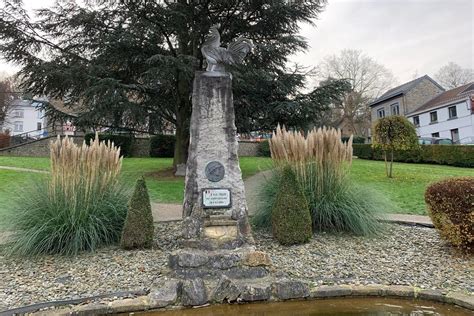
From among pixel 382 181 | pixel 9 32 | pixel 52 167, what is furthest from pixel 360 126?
pixel 52 167

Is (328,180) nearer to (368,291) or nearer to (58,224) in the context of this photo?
(368,291)

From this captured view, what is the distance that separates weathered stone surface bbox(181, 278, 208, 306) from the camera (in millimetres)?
2902

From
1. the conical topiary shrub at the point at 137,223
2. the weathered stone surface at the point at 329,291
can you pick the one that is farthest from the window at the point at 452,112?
the conical topiary shrub at the point at 137,223

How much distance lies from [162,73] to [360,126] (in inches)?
1237

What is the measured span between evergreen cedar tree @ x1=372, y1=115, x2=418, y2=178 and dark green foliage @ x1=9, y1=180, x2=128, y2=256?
876cm

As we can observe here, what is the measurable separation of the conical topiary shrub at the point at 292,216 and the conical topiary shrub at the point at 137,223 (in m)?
1.66

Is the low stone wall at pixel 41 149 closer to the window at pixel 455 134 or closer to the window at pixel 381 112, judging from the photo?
the window at pixel 455 134

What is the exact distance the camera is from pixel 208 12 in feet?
31.8

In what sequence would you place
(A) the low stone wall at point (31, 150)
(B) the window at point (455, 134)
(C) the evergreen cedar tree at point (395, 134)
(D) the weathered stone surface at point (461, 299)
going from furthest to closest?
(B) the window at point (455, 134) → (A) the low stone wall at point (31, 150) → (C) the evergreen cedar tree at point (395, 134) → (D) the weathered stone surface at point (461, 299)

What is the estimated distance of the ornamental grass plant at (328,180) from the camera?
14.9 ft

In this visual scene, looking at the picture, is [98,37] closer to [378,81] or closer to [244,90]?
[244,90]

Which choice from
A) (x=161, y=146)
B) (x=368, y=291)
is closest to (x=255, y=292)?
(x=368, y=291)

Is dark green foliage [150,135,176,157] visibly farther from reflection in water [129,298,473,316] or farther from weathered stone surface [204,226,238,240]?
reflection in water [129,298,473,316]

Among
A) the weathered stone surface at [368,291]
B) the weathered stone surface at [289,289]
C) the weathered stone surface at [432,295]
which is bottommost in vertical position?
the weathered stone surface at [432,295]
